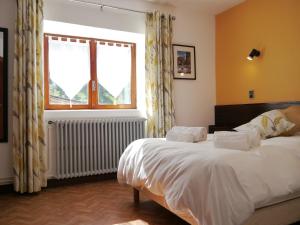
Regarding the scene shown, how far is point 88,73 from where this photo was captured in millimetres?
3939

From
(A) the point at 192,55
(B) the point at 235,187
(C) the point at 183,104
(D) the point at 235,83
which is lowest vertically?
(B) the point at 235,187

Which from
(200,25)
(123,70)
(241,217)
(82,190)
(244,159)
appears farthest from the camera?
(200,25)

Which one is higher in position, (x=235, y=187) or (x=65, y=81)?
(x=65, y=81)

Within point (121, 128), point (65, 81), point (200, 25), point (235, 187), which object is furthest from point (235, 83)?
point (235, 187)

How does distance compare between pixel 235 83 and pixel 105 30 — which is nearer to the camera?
pixel 105 30

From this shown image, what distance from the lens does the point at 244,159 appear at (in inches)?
66.7

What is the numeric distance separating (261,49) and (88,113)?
2644 millimetres

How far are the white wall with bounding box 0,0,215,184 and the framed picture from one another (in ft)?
0.29

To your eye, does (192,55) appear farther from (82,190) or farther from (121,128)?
(82,190)

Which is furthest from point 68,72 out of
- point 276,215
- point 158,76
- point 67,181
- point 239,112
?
point 276,215

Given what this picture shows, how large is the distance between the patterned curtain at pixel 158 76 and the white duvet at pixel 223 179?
1788 mm

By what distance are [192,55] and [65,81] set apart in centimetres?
207

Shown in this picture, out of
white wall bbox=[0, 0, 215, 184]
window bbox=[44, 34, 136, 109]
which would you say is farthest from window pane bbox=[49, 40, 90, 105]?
white wall bbox=[0, 0, 215, 184]

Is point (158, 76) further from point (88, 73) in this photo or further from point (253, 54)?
point (253, 54)
